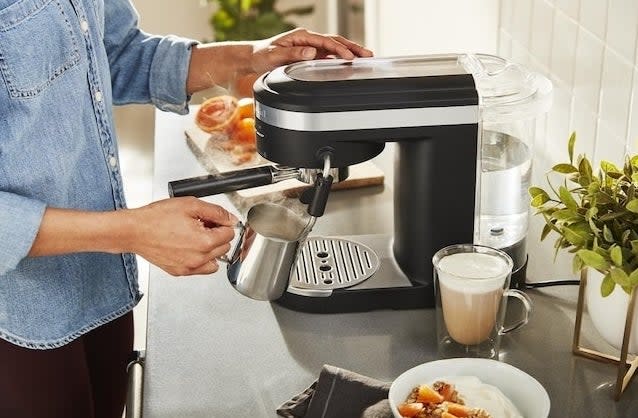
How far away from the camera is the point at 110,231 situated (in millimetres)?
1239

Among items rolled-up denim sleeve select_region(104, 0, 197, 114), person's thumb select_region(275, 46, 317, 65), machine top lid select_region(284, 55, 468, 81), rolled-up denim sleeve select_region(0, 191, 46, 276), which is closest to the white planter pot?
machine top lid select_region(284, 55, 468, 81)

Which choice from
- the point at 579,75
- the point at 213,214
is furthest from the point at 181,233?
the point at 579,75

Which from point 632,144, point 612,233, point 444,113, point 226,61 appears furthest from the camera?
point 226,61

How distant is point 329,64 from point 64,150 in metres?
0.38

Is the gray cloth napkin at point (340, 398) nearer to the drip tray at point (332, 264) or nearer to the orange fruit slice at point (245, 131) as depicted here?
the drip tray at point (332, 264)

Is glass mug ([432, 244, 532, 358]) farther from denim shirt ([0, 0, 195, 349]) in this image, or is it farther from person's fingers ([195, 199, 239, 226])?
denim shirt ([0, 0, 195, 349])

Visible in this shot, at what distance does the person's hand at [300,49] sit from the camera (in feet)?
4.96

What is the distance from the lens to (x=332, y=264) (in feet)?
4.86

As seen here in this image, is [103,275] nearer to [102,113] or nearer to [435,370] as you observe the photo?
[102,113]

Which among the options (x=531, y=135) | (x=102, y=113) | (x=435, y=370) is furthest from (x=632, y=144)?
(x=102, y=113)

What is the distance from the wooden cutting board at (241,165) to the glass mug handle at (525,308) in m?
0.46

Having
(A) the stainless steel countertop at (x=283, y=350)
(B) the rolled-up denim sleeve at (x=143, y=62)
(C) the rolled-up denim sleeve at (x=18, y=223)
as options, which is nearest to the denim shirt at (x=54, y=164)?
(C) the rolled-up denim sleeve at (x=18, y=223)

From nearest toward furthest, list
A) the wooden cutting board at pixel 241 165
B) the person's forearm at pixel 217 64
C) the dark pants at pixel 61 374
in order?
the dark pants at pixel 61 374 < the person's forearm at pixel 217 64 < the wooden cutting board at pixel 241 165

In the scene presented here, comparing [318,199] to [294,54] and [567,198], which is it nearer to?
[567,198]
